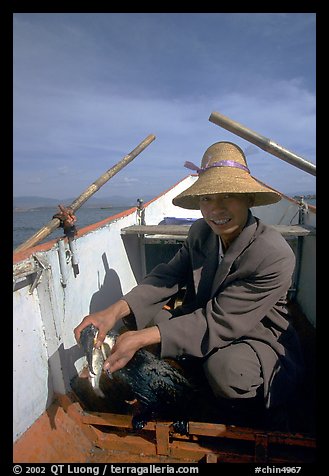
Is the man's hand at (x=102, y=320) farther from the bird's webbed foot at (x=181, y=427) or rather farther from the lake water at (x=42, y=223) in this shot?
the lake water at (x=42, y=223)

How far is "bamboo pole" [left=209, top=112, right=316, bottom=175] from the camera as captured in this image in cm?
225

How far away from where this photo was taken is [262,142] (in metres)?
2.39

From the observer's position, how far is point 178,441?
1975 mm

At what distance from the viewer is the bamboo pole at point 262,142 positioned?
2.25 m

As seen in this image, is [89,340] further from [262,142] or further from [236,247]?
[262,142]

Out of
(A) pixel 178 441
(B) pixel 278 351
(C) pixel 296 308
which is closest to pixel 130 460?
(A) pixel 178 441

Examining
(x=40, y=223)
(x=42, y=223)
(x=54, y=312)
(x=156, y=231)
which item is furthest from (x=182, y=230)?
(x=40, y=223)

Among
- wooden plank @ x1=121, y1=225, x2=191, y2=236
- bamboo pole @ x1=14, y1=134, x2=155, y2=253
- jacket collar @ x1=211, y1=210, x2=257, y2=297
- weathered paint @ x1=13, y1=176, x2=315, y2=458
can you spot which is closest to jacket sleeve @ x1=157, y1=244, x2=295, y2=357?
jacket collar @ x1=211, y1=210, x2=257, y2=297

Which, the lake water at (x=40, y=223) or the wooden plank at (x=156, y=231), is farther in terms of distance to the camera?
the lake water at (x=40, y=223)

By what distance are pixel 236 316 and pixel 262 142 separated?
4.75ft

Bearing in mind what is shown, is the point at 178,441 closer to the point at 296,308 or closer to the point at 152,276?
the point at 152,276

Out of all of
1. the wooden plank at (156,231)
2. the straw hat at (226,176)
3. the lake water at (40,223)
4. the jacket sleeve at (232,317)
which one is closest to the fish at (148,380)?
the jacket sleeve at (232,317)

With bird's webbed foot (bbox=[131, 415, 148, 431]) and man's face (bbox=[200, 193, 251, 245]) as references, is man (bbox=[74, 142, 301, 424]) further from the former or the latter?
bird's webbed foot (bbox=[131, 415, 148, 431])
